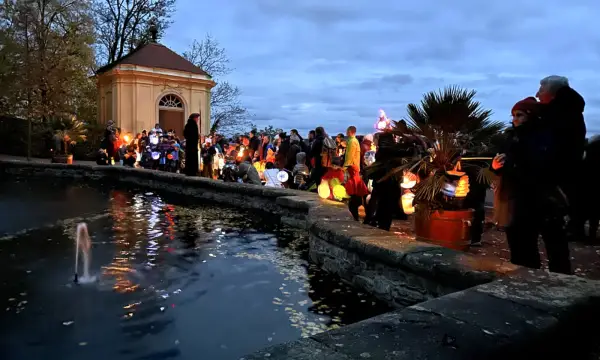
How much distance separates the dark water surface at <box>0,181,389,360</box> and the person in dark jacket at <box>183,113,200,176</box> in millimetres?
5605

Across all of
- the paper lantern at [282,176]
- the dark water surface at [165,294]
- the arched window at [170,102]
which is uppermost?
the arched window at [170,102]

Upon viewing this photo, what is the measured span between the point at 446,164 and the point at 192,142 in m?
8.98

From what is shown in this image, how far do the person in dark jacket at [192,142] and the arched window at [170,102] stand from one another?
16.6m

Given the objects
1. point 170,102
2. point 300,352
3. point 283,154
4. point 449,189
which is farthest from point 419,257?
point 170,102

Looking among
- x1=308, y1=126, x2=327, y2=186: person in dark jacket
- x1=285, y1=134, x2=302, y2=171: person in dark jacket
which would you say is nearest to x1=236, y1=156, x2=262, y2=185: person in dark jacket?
x1=308, y1=126, x2=327, y2=186: person in dark jacket

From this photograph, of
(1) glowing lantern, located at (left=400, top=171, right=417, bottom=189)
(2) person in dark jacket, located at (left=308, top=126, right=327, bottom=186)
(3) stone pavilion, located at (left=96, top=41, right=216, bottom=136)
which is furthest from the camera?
(3) stone pavilion, located at (left=96, top=41, right=216, bottom=136)

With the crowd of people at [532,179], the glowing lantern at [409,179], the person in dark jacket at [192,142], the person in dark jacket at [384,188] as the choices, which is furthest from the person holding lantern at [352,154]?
the person in dark jacket at [192,142]

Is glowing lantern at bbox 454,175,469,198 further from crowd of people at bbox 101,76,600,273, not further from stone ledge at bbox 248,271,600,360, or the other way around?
stone ledge at bbox 248,271,600,360

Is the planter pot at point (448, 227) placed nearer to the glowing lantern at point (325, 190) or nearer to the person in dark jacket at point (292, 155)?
the glowing lantern at point (325, 190)

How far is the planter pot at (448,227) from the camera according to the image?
506cm

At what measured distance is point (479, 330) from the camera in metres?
2.18

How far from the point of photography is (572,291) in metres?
2.74

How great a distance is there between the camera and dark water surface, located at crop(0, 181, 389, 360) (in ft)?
10.4

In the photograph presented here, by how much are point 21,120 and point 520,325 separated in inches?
1357
